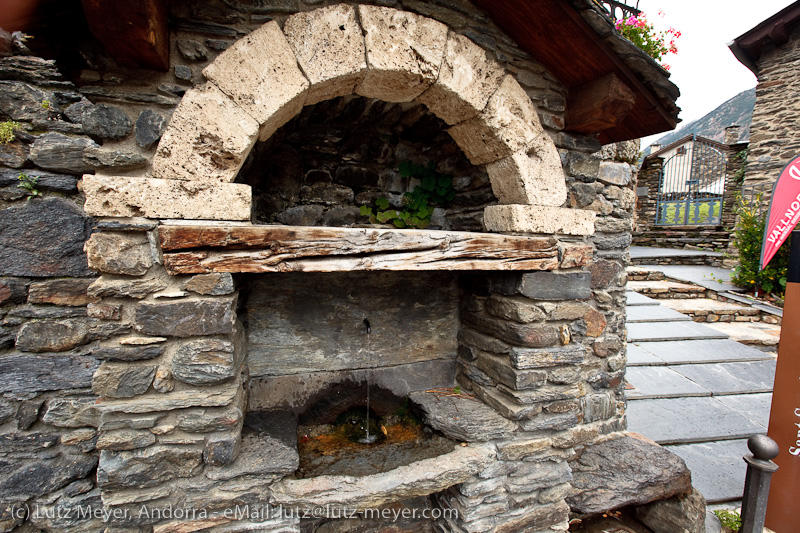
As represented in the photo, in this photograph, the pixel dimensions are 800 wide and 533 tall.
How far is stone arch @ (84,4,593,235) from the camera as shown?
150cm

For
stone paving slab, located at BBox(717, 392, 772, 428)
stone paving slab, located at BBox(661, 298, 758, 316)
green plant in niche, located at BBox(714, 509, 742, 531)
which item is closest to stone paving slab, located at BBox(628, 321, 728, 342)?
stone paving slab, located at BBox(661, 298, 758, 316)

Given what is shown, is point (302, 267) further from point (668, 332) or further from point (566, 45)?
point (668, 332)

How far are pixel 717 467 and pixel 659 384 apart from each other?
0.99 meters

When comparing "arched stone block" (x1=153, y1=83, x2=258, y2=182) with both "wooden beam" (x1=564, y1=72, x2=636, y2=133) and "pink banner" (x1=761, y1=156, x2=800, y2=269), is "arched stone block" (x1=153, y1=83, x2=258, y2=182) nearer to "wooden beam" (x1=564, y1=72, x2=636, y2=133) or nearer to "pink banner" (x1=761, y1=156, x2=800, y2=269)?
"wooden beam" (x1=564, y1=72, x2=636, y2=133)

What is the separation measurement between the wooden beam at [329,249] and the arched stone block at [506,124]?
545 mm

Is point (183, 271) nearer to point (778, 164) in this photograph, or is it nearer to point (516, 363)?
point (516, 363)

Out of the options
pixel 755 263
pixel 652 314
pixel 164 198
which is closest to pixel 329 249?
pixel 164 198

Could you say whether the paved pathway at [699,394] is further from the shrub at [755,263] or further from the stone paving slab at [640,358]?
the shrub at [755,263]

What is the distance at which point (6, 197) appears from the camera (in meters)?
1.54

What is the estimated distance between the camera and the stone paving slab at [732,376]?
3.69m

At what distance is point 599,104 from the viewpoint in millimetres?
1984

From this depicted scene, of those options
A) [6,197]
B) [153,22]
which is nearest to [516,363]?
[153,22]

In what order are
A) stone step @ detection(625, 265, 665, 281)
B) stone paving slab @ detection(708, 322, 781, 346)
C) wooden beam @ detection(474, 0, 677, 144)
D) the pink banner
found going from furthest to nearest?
1. stone step @ detection(625, 265, 665, 281)
2. stone paving slab @ detection(708, 322, 781, 346)
3. the pink banner
4. wooden beam @ detection(474, 0, 677, 144)

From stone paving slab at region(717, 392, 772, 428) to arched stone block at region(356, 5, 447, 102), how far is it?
4.11 m
